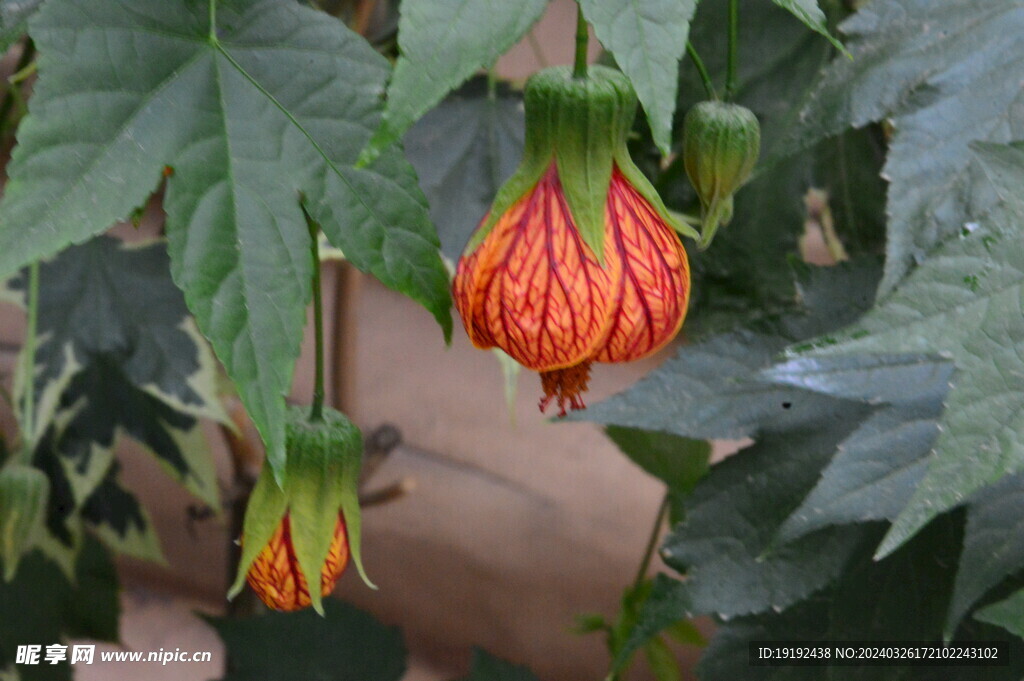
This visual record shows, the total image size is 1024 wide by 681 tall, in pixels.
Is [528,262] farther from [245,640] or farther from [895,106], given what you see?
[245,640]

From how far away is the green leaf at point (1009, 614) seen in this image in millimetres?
354

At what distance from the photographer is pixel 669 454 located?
709mm

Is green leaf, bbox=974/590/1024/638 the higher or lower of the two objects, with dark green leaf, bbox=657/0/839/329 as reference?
lower

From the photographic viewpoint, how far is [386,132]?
291mm

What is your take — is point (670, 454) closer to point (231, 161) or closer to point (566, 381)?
point (566, 381)

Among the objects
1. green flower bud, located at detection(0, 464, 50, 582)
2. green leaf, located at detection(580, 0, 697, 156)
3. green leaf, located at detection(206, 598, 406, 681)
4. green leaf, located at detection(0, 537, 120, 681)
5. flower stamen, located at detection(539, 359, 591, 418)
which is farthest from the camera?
green leaf, located at detection(0, 537, 120, 681)

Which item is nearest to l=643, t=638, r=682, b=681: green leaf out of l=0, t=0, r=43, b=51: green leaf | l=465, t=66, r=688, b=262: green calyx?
l=465, t=66, r=688, b=262: green calyx

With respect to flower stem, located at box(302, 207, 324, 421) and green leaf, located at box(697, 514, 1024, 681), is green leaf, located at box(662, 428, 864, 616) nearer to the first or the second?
green leaf, located at box(697, 514, 1024, 681)

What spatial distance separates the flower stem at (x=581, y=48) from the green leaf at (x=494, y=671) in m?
0.50

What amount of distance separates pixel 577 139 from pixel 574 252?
5 cm

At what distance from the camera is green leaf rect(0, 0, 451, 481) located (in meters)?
0.32

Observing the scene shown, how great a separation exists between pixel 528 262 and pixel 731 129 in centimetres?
14

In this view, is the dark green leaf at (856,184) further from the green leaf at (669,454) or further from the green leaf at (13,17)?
the green leaf at (13,17)

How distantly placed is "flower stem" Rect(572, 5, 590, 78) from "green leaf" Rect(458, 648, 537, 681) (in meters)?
0.50
